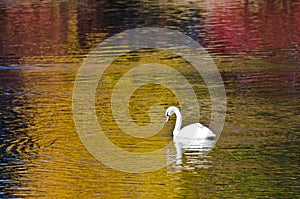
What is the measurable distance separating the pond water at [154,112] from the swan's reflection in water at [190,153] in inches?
1.3

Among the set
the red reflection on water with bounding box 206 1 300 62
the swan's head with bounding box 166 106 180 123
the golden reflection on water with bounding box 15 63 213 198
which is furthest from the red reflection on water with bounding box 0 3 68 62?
the swan's head with bounding box 166 106 180 123

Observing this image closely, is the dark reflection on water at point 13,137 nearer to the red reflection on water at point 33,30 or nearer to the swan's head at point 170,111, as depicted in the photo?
the swan's head at point 170,111

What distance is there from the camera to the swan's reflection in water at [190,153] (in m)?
10.9

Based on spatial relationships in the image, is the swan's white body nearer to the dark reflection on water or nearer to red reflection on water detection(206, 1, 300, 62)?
the dark reflection on water

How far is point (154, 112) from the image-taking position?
541 inches

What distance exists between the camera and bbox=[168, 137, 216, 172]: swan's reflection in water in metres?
10.9

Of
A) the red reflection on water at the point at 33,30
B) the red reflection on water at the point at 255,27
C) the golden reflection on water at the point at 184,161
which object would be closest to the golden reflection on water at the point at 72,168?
the golden reflection on water at the point at 184,161

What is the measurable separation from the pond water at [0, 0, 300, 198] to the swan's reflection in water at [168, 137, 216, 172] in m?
0.03

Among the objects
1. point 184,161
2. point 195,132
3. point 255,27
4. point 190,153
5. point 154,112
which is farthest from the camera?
point 255,27

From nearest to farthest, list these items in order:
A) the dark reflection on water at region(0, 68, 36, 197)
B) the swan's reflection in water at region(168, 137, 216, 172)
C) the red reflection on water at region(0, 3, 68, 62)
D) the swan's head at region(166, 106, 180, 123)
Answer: the dark reflection on water at region(0, 68, 36, 197) < the swan's reflection in water at region(168, 137, 216, 172) < the swan's head at region(166, 106, 180, 123) < the red reflection on water at region(0, 3, 68, 62)

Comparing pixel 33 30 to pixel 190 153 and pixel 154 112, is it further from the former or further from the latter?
pixel 190 153

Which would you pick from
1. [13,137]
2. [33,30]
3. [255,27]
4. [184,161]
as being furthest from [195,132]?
[33,30]

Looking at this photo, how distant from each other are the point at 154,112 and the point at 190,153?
91.2 inches

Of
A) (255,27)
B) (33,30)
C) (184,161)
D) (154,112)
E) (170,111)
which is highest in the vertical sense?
(33,30)
